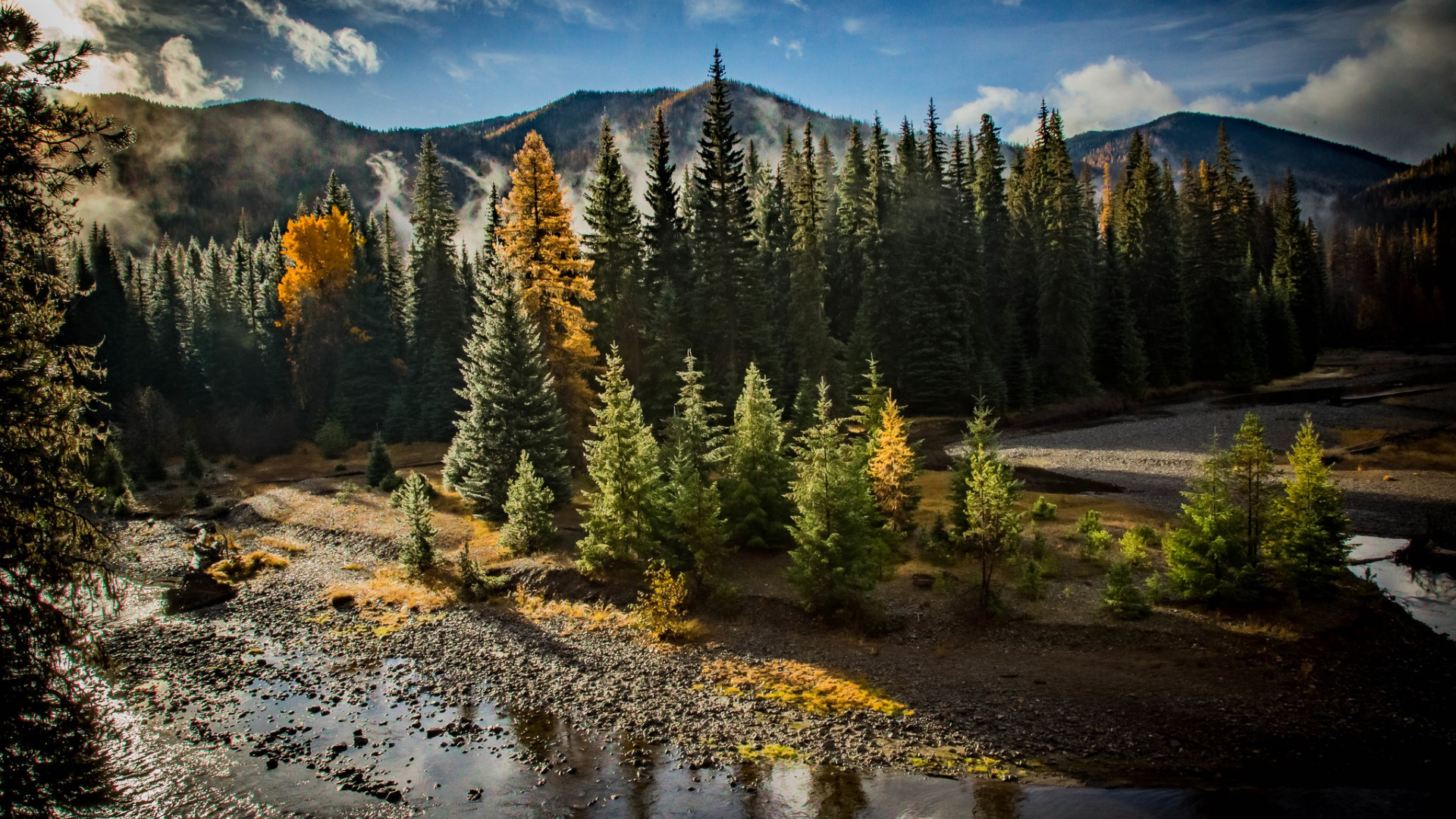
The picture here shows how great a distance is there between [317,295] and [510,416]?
3681 centimetres

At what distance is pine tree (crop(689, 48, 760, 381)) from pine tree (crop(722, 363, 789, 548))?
669 inches

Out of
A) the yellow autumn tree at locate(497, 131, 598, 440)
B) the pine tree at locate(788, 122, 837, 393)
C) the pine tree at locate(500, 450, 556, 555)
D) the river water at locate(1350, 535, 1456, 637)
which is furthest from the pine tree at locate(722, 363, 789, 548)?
the pine tree at locate(788, 122, 837, 393)

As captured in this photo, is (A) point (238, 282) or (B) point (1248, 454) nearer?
(B) point (1248, 454)

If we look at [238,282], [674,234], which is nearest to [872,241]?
[674,234]

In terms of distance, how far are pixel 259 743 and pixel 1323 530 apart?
25480mm

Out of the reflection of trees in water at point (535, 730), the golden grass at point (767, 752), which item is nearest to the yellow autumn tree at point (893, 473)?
the golden grass at point (767, 752)

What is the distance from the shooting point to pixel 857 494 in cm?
2069

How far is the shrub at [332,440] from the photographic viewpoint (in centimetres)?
5434

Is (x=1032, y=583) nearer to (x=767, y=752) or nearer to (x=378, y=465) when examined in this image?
(x=767, y=752)

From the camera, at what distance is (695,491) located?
22578mm

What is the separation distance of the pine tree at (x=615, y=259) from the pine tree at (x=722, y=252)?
12.9 feet

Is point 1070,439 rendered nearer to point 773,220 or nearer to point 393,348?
point 773,220

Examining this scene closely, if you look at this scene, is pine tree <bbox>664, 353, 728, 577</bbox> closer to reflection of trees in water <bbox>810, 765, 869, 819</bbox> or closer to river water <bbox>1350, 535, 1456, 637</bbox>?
reflection of trees in water <bbox>810, 765, 869, 819</bbox>

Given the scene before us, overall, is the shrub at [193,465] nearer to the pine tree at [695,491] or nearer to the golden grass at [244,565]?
the golden grass at [244,565]
